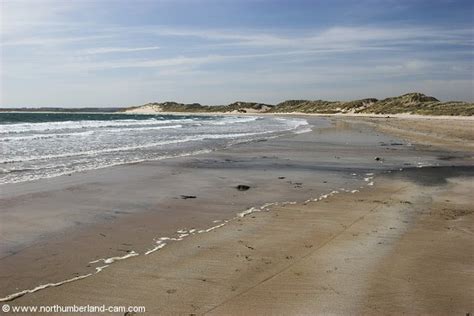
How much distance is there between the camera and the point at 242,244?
247 inches

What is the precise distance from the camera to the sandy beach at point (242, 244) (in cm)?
451

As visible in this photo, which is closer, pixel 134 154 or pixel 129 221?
pixel 129 221

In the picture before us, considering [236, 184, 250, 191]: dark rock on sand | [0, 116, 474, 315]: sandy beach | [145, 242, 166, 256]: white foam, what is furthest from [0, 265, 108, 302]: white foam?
[236, 184, 250, 191]: dark rock on sand

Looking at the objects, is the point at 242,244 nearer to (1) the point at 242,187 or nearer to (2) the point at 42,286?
(2) the point at 42,286

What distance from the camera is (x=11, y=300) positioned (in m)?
4.45

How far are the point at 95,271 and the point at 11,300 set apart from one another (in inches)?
37.3

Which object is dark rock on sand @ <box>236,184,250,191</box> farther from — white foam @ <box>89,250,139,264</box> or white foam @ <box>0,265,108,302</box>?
white foam @ <box>0,265,108,302</box>

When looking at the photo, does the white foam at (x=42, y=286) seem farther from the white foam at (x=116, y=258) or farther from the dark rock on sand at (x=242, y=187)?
the dark rock on sand at (x=242, y=187)

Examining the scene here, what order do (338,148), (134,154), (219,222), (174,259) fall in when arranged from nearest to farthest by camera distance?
(174,259), (219,222), (134,154), (338,148)

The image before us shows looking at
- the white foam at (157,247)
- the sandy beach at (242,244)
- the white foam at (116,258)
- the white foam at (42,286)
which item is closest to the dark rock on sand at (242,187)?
the sandy beach at (242,244)

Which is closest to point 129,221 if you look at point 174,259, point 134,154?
point 174,259

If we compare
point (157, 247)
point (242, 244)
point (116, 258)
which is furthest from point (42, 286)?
point (242, 244)

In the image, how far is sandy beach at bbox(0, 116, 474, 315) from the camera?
4.51 meters

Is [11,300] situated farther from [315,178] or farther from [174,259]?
[315,178]
